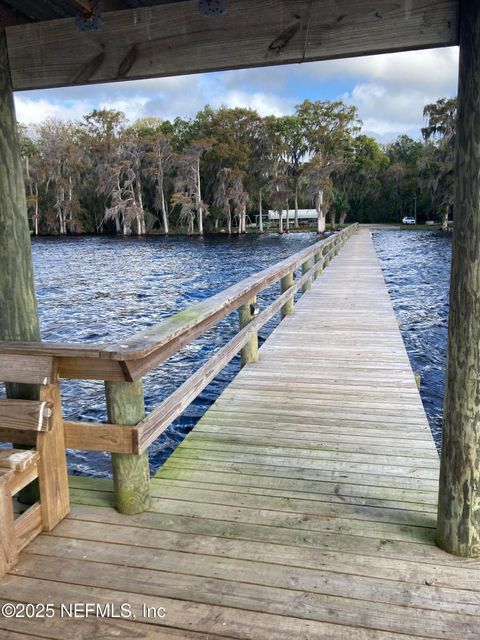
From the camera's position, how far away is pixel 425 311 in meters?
13.1

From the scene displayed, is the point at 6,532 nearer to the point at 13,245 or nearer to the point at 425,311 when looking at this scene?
the point at 13,245

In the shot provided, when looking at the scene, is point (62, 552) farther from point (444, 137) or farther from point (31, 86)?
point (444, 137)

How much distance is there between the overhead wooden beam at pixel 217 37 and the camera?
2.22 m

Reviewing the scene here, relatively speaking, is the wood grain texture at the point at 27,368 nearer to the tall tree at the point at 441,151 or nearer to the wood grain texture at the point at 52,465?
the wood grain texture at the point at 52,465

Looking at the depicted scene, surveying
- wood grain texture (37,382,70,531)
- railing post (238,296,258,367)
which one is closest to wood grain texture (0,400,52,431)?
wood grain texture (37,382,70,531)

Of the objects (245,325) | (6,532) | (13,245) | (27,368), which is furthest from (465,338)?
(245,325)

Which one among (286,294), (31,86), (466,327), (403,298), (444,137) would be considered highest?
(444,137)

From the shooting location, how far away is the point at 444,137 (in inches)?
1722

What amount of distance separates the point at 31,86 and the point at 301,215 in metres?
68.1

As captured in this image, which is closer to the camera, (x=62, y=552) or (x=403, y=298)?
(x=62, y=552)

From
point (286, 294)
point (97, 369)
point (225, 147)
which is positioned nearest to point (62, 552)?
point (97, 369)

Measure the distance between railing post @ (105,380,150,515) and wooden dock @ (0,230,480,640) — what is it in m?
0.08

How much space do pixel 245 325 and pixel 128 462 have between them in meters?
2.73

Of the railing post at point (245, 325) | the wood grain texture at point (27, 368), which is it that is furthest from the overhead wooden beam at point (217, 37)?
the railing post at point (245, 325)
